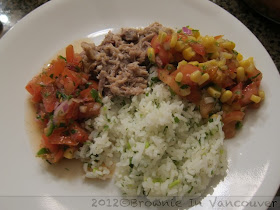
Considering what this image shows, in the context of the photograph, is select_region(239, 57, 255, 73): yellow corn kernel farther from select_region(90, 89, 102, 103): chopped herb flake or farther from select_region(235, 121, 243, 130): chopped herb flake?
select_region(90, 89, 102, 103): chopped herb flake

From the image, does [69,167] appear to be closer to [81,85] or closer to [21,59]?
A: [81,85]

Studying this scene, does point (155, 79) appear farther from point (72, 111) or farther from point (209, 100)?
point (72, 111)

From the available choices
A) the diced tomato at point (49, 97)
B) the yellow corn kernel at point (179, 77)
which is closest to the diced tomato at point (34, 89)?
the diced tomato at point (49, 97)

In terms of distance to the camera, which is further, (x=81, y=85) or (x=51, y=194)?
(x=81, y=85)

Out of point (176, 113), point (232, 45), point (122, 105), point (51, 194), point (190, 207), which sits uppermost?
point (232, 45)

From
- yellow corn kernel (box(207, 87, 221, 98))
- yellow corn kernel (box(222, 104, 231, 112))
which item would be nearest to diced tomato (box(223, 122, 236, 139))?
yellow corn kernel (box(222, 104, 231, 112))

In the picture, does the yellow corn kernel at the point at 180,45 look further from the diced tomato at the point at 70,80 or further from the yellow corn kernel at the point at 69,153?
the yellow corn kernel at the point at 69,153

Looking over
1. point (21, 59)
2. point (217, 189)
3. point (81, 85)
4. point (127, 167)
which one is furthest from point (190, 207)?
point (21, 59)
